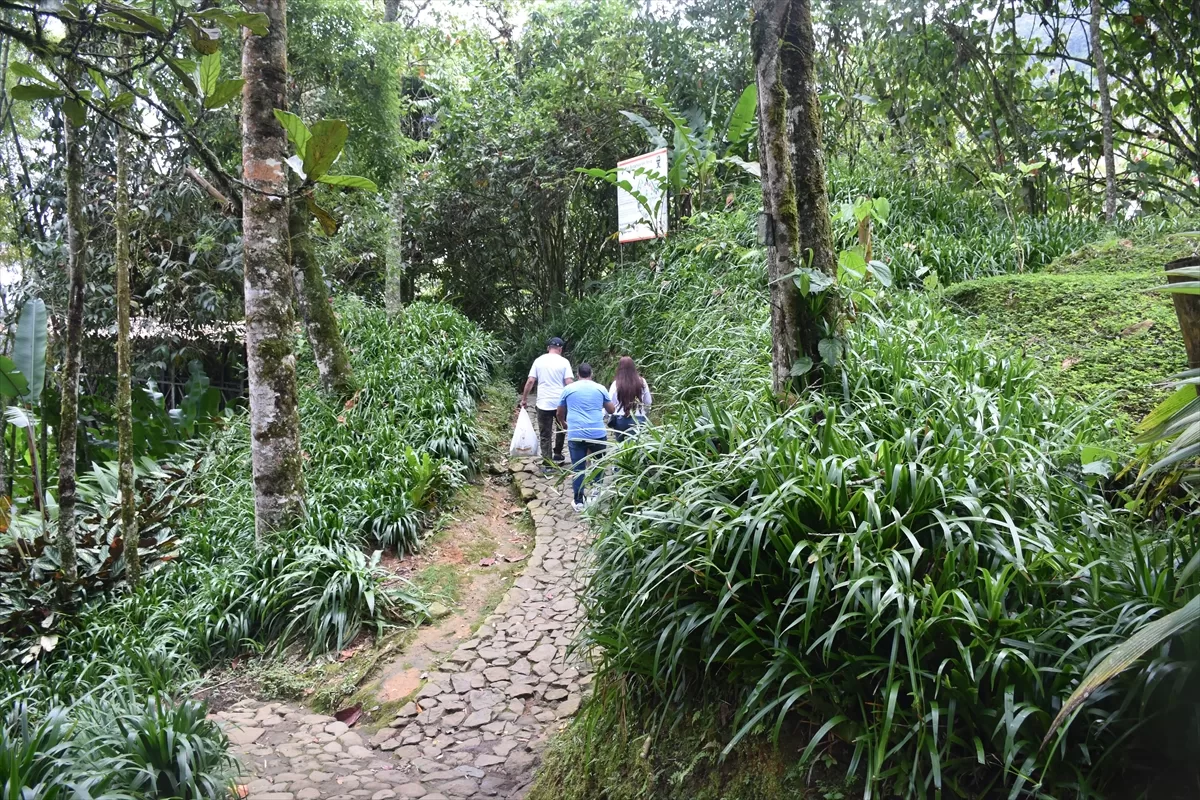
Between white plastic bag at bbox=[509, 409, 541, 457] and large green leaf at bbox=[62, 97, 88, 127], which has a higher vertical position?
large green leaf at bbox=[62, 97, 88, 127]

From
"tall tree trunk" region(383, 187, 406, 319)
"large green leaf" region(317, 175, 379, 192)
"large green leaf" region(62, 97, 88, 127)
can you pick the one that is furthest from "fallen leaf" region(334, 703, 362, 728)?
"tall tree trunk" region(383, 187, 406, 319)

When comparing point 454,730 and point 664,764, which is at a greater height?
point 664,764

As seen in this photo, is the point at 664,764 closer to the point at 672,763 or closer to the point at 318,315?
the point at 672,763

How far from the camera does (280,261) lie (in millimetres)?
5777

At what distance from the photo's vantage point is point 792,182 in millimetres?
3826

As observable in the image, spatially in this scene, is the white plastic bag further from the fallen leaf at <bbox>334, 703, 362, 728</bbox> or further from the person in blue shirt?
the fallen leaf at <bbox>334, 703, 362, 728</bbox>

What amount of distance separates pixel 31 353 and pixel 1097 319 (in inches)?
307

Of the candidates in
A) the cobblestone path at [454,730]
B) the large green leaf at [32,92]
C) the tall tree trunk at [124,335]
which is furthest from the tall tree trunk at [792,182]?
the tall tree trunk at [124,335]

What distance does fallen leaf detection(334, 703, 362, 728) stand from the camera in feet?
15.1

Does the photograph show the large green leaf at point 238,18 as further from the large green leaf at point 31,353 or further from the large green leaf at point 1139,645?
the large green leaf at point 31,353

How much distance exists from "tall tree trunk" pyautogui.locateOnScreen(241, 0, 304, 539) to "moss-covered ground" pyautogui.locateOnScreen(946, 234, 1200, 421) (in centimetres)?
517

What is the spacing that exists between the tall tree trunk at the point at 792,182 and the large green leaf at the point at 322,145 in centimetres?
225

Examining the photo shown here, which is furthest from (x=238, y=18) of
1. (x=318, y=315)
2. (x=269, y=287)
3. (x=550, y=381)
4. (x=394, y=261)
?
(x=394, y=261)

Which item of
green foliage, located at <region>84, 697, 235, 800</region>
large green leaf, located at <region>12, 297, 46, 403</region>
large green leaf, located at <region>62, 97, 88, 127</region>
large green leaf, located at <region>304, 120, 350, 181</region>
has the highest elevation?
large green leaf, located at <region>62, 97, 88, 127</region>
